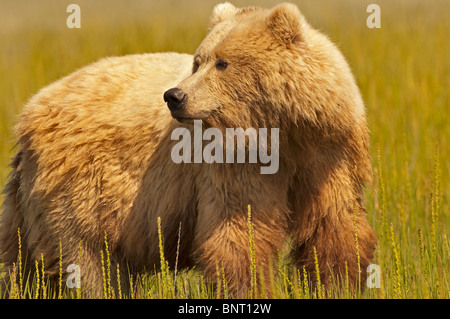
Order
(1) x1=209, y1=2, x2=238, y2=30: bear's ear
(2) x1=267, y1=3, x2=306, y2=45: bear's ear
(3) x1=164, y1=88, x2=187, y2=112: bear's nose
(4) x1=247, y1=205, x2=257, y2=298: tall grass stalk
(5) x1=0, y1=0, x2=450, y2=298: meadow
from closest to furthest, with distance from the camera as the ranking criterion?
1. (4) x1=247, y1=205, x2=257, y2=298: tall grass stalk
2. (3) x1=164, y1=88, x2=187, y2=112: bear's nose
3. (2) x1=267, y1=3, x2=306, y2=45: bear's ear
4. (1) x1=209, y1=2, x2=238, y2=30: bear's ear
5. (5) x1=0, y1=0, x2=450, y2=298: meadow

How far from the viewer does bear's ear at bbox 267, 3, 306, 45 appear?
3.62 m

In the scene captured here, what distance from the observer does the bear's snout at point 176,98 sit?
349 cm

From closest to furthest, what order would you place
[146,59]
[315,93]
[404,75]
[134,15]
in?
1. [315,93]
2. [146,59]
3. [404,75]
4. [134,15]

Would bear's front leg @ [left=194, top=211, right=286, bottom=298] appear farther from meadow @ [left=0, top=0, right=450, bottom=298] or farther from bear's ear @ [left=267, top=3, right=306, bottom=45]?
bear's ear @ [left=267, top=3, right=306, bottom=45]

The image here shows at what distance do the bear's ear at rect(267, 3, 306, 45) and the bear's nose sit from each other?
60 centimetres

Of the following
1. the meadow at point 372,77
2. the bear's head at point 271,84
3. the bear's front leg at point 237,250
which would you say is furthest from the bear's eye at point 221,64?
the meadow at point 372,77

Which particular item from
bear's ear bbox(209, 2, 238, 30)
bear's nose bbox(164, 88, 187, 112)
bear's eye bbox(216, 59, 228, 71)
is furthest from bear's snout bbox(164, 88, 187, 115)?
bear's ear bbox(209, 2, 238, 30)

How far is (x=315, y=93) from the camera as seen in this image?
3.57m

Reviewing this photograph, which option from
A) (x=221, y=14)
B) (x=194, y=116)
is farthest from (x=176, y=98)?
(x=221, y=14)

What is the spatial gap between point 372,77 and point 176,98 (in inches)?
231

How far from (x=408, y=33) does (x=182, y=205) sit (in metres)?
7.79
